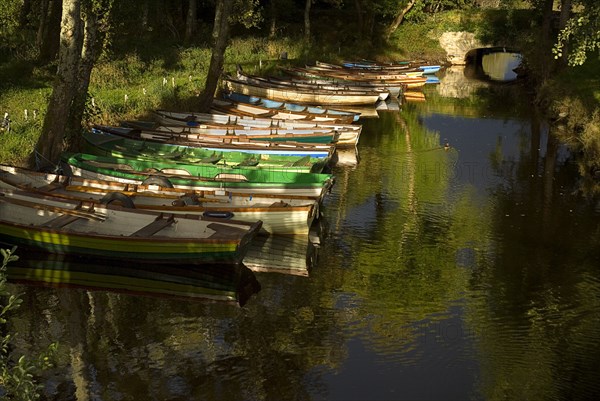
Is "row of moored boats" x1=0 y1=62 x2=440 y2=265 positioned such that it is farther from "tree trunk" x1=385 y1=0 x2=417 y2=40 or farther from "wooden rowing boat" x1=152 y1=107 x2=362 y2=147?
"tree trunk" x1=385 y1=0 x2=417 y2=40

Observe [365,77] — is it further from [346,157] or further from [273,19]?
[346,157]

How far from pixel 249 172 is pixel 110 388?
9996 millimetres

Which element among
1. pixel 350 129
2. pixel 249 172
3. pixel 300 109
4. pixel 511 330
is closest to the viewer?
pixel 511 330

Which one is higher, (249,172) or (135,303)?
(249,172)

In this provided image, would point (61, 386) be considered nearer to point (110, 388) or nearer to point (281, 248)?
point (110, 388)

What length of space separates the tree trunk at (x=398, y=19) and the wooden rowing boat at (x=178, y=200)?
148 feet

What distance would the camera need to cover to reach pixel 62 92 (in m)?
22.8

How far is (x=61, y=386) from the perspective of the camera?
13062mm

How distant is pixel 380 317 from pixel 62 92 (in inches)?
476

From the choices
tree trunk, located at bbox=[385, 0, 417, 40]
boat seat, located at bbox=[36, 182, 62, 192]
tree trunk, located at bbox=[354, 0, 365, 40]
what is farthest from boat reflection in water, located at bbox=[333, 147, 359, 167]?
tree trunk, located at bbox=[385, 0, 417, 40]

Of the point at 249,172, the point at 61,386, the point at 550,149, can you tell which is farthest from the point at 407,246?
the point at 550,149

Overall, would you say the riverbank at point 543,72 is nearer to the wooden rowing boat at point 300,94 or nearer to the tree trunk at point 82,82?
the wooden rowing boat at point 300,94

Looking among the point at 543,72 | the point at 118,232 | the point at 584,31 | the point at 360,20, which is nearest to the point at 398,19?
the point at 360,20

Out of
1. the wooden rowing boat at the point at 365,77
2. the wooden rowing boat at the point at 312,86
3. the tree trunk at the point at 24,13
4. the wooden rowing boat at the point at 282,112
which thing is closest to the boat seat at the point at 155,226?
the wooden rowing boat at the point at 282,112
